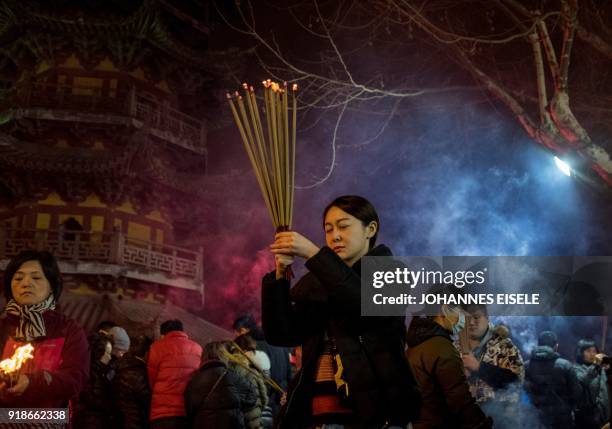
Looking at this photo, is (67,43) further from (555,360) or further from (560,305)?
(555,360)

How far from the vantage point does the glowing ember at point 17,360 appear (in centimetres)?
282

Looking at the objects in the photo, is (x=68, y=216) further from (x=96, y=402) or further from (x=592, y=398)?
(x=592, y=398)

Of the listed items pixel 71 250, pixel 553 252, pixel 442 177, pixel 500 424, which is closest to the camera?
pixel 500 424

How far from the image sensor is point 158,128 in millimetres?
17766

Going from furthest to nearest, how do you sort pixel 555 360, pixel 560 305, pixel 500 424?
pixel 560 305, pixel 555 360, pixel 500 424

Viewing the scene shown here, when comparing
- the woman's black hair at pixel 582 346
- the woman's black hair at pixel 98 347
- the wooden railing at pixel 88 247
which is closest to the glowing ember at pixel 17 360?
the woman's black hair at pixel 98 347

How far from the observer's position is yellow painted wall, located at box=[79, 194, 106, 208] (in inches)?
667

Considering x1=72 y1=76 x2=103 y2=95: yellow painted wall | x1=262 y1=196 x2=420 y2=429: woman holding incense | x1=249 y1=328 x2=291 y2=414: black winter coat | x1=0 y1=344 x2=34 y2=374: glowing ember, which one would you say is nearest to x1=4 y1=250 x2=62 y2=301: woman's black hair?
x1=0 y1=344 x2=34 y2=374: glowing ember

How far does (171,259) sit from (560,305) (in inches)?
423

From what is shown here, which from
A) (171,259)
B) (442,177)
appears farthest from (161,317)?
(442,177)

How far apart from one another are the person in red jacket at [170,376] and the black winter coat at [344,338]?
2.83 m

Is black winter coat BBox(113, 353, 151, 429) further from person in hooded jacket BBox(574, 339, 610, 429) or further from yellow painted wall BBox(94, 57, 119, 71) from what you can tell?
yellow painted wall BBox(94, 57, 119, 71)

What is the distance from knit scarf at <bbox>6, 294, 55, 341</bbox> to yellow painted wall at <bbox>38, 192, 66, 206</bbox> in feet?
48.2

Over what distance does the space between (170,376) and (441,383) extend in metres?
2.47
